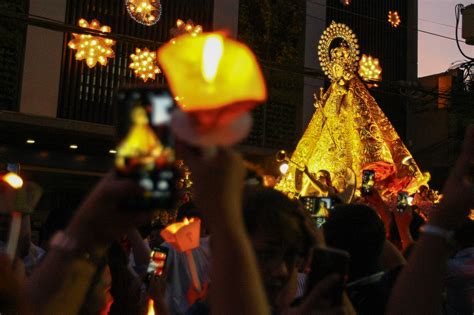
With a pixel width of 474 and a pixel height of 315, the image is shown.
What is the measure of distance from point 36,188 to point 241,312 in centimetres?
79

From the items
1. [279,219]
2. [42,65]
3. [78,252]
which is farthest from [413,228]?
[42,65]

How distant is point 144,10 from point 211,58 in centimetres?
1163

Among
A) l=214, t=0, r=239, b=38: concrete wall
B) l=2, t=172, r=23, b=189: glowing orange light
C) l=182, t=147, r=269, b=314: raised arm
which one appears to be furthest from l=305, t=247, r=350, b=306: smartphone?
l=214, t=0, r=239, b=38: concrete wall

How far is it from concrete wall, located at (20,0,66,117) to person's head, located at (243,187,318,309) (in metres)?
11.0

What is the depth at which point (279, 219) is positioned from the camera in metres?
2.00

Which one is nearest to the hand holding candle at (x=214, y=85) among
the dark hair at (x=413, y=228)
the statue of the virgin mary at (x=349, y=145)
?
the dark hair at (x=413, y=228)

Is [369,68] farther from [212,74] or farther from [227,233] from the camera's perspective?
[212,74]

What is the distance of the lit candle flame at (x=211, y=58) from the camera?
3.28ft

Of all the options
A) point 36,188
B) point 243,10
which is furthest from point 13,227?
point 243,10

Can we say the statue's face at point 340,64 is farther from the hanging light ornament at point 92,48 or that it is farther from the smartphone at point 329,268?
the smartphone at point 329,268

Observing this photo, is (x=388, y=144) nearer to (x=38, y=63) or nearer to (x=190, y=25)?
A: (x=190, y=25)

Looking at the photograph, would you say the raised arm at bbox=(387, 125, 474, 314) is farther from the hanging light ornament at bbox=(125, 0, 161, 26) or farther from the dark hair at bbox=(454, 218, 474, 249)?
the hanging light ornament at bbox=(125, 0, 161, 26)

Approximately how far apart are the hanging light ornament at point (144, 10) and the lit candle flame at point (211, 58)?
1145cm

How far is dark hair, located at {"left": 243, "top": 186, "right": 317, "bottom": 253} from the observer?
1993mm
